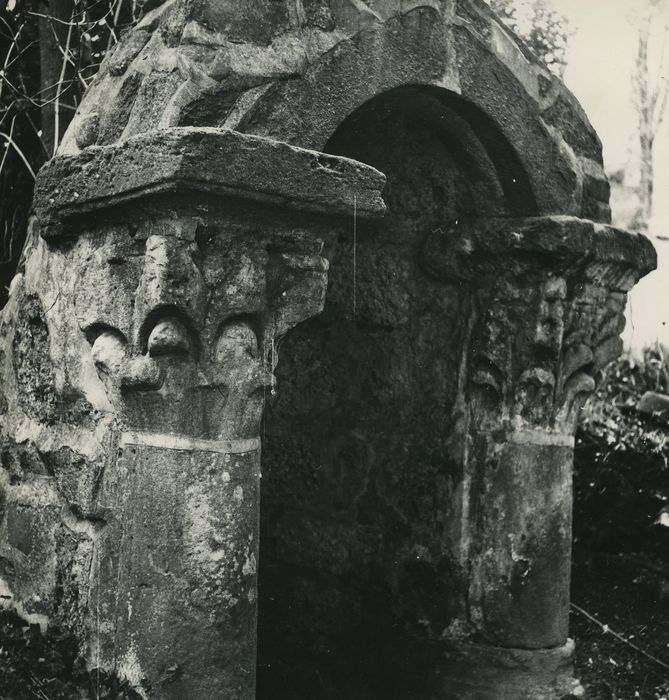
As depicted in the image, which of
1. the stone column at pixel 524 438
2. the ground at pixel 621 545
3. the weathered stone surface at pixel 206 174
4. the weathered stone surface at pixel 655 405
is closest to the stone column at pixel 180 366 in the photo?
the weathered stone surface at pixel 206 174

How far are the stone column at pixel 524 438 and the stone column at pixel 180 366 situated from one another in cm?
107

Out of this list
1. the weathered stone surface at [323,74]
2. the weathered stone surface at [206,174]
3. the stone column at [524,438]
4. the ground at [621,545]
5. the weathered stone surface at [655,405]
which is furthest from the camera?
the weathered stone surface at [655,405]

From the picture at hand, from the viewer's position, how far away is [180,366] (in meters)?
2.49

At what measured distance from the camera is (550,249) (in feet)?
11.3

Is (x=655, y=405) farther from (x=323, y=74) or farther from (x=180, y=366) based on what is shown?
(x=180, y=366)

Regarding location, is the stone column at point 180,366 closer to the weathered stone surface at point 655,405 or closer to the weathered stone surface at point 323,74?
the weathered stone surface at point 323,74

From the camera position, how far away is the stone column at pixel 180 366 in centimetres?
244

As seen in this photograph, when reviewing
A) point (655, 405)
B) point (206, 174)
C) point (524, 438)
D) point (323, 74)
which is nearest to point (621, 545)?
point (655, 405)

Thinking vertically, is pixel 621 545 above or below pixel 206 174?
below

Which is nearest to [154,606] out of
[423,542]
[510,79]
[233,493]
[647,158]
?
[233,493]

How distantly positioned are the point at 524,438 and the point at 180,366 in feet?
5.11

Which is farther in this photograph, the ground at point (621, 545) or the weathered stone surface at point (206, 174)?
the ground at point (621, 545)

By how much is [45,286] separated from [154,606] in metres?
0.96

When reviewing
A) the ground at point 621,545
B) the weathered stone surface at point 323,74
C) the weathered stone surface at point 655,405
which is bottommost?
the ground at point 621,545
